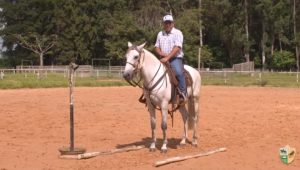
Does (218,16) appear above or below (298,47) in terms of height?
above

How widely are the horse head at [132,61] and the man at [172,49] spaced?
0.70m

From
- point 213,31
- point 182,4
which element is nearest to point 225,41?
point 213,31

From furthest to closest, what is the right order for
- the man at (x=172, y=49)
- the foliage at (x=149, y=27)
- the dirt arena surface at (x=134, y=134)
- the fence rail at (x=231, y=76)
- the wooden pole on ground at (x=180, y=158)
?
the foliage at (x=149, y=27) → the fence rail at (x=231, y=76) → the man at (x=172, y=49) → the dirt arena surface at (x=134, y=134) → the wooden pole on ground at (x=180, y=158)

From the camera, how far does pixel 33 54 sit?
Answer: 75.6 meters

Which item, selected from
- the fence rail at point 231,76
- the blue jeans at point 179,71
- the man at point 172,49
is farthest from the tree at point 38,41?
the blue jeans at point 179,71

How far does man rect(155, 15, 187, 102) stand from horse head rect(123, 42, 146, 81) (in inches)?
27.6

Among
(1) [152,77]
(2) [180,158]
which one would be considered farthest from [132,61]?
(2) [180,158]

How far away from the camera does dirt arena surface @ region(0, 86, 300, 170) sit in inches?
365

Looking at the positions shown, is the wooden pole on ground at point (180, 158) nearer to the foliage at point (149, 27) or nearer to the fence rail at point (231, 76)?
the fence rail at point (231, 76)

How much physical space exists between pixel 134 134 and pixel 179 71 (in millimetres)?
3144

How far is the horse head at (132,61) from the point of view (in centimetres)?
978

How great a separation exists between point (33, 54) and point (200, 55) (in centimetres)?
2596

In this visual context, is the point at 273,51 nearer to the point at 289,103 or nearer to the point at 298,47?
the point at 298,47

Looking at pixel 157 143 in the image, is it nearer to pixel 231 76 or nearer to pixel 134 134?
pixel 134 134
